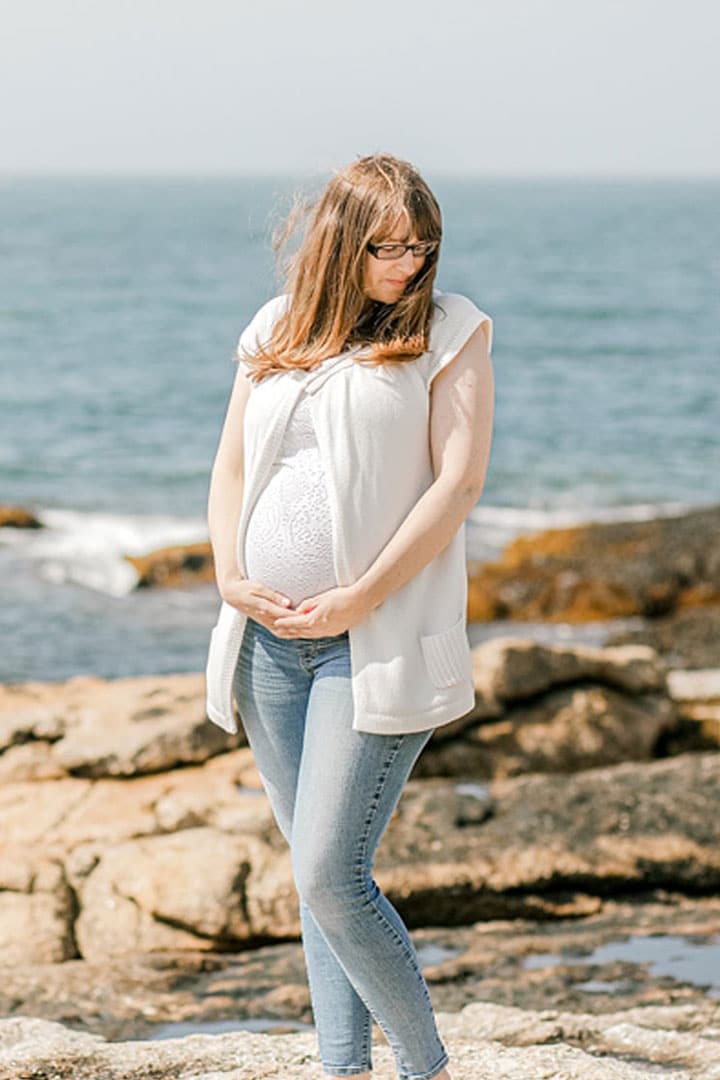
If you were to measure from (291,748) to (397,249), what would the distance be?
1.03 metres

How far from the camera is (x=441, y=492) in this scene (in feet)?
10.9

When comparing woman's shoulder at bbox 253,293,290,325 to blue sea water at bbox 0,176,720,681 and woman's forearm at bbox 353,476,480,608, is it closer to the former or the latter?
blue sea water at bbox 0,176,720,681

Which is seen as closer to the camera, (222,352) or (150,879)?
(150,879)

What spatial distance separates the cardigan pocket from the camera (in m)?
3.34

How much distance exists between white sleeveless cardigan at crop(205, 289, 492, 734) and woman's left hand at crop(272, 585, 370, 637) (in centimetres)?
3

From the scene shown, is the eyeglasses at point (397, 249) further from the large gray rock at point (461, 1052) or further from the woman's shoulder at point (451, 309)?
the large gray rock at point (461, 1052)

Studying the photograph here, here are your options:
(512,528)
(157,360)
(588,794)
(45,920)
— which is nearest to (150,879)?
(45,920)

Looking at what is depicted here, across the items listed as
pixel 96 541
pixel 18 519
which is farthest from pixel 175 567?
pixel 18 519

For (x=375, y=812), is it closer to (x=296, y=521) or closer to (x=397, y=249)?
(x=296, y=521)

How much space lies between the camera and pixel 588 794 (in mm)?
6910

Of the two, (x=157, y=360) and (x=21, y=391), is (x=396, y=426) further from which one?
(x=157, y=360)

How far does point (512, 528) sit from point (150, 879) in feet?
42.5

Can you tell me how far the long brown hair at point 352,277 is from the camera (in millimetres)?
3307

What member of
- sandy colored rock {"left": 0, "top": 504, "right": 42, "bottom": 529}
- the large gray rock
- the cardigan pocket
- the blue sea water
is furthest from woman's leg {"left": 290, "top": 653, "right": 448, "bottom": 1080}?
sandy colored rock {"left": 0, "top": 504, "right": 42, "bottom": 529}
